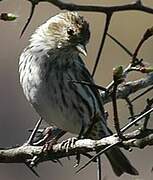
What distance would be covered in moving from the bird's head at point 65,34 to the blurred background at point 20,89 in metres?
2.58

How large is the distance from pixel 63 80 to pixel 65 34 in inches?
12.6

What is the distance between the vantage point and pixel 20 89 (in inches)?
409

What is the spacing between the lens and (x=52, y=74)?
508 cm

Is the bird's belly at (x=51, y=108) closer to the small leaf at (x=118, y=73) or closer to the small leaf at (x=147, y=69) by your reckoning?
the small leaf at (x=147, y=69)

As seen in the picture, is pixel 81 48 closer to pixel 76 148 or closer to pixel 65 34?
pixel 65 34

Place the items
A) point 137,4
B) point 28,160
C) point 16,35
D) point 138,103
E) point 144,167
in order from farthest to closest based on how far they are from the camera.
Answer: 1. point 16,35
2. point 138,103
3. point 144,167
4. point 28,160
5. point 137,4

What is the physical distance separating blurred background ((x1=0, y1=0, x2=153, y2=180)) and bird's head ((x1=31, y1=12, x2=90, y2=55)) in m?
2.58

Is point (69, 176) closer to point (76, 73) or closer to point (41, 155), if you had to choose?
point (76, 73)

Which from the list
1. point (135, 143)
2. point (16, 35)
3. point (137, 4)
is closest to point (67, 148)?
point (135, 143)

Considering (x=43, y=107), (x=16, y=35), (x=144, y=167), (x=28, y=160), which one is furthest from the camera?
(x=16, y=35)

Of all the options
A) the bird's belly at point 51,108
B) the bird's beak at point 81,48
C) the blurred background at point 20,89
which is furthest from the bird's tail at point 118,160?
the blurred background at point 20,89

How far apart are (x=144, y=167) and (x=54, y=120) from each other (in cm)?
419

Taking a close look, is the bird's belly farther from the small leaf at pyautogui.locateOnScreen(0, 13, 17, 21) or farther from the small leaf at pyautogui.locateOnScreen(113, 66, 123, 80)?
the small leaf at pyautogui.locateOnScreen(113, 66, 123, 80)

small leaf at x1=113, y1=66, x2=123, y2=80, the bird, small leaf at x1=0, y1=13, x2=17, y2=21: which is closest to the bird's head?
the bird
